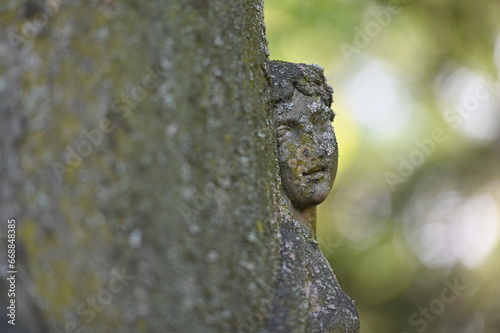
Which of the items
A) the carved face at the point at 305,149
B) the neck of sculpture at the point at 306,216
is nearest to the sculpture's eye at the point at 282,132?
the carved face at the point at 305,149

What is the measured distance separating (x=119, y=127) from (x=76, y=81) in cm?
14

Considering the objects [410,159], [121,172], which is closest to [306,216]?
[121,172]

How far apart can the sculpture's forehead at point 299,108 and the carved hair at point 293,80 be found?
0.02 metres

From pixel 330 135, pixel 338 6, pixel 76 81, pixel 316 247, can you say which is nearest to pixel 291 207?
pixel 316 247

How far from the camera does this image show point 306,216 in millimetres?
1932

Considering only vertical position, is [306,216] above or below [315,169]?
below

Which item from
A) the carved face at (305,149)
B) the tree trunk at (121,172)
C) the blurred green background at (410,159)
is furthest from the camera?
the blurred green background at (410,159)

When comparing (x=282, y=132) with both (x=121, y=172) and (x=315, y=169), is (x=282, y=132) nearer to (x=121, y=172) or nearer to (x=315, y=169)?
(x=315, y=169)

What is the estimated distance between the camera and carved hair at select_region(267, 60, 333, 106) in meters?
1.85

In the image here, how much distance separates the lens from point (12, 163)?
54.5 inches

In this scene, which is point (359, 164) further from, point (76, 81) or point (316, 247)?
point (76, 81)

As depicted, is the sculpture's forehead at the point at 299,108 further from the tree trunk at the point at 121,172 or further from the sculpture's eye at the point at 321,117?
the tree trunk at the point at 121,172

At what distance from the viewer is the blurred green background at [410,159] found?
17.0ft

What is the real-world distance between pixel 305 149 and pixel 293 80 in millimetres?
229
